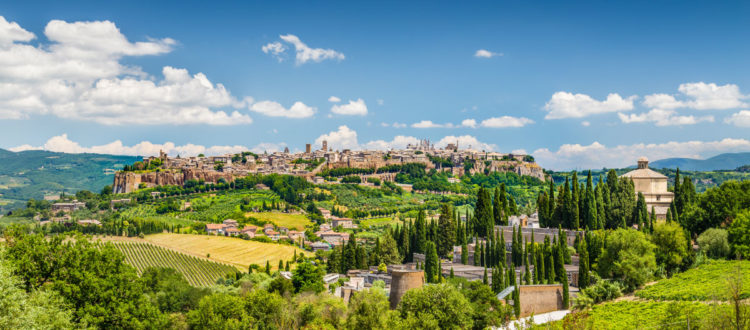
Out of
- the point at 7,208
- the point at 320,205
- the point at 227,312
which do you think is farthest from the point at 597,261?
the point at 7,208

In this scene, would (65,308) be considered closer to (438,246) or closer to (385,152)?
(438,246)

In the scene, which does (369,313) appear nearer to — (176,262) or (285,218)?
(176,262)

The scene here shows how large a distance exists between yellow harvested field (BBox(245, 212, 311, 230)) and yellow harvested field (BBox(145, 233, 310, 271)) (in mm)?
11183

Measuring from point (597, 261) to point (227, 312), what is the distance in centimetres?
2228

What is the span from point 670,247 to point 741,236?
3.73 meters

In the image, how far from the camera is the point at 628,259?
33000 mm

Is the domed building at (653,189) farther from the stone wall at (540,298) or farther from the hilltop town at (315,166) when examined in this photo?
the hilltop town at (315,166)

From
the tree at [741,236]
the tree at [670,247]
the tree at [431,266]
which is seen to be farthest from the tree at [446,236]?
the tree at [741,236]

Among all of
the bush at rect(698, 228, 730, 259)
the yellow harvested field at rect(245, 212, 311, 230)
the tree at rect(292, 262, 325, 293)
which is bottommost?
the yellow harvested field at rect(245, 212, 311, 230)

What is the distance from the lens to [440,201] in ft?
366

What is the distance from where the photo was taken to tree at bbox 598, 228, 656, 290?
3269 cm

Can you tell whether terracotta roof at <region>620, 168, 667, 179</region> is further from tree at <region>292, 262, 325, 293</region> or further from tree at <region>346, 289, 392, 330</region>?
tree at <region>346, 289, 392, 330</region>

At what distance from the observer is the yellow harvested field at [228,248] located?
7081 cm

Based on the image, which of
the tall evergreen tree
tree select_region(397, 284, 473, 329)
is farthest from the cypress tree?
tree select_region(397, 284, 473, 329)
